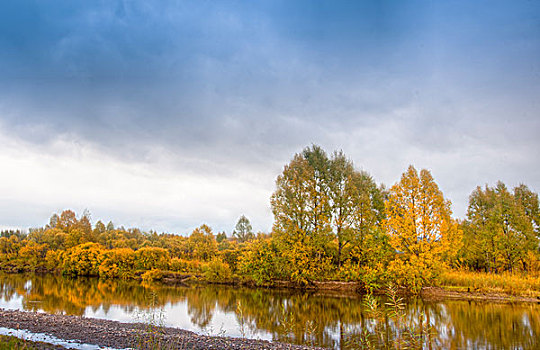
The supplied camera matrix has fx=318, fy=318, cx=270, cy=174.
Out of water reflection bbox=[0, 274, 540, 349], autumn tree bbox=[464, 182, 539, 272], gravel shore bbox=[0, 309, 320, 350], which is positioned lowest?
water reflection bbox=[0, 274, 540, 349]

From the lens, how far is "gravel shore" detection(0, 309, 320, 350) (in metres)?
11.3

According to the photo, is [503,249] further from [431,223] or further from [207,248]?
[207,248]

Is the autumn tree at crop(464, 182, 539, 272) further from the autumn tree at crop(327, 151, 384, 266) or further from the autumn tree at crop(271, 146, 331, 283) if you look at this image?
the autumn tree at crop(271, 146, 331, 283)

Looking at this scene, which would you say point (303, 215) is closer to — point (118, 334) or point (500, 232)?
point (500, 232)

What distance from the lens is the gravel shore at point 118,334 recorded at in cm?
1129

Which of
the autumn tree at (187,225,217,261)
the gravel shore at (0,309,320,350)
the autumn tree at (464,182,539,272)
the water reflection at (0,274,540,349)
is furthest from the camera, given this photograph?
the autumn tree at (187,225,217,261)

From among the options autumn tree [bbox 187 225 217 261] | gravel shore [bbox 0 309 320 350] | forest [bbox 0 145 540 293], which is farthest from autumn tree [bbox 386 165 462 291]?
autumn tree [bbox 187 225 217 261]

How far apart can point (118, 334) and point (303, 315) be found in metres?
9.81

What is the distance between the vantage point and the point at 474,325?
1512 cm

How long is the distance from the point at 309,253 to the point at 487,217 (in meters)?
20.2

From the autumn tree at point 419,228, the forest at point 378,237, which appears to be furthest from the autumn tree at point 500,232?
the autumn tree at point 419,228

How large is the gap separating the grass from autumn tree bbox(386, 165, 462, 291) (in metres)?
2.89

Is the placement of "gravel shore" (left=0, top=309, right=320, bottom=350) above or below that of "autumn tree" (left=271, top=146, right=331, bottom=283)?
below

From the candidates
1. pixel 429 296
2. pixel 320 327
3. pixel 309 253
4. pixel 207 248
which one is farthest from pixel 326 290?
pixel 207 248
